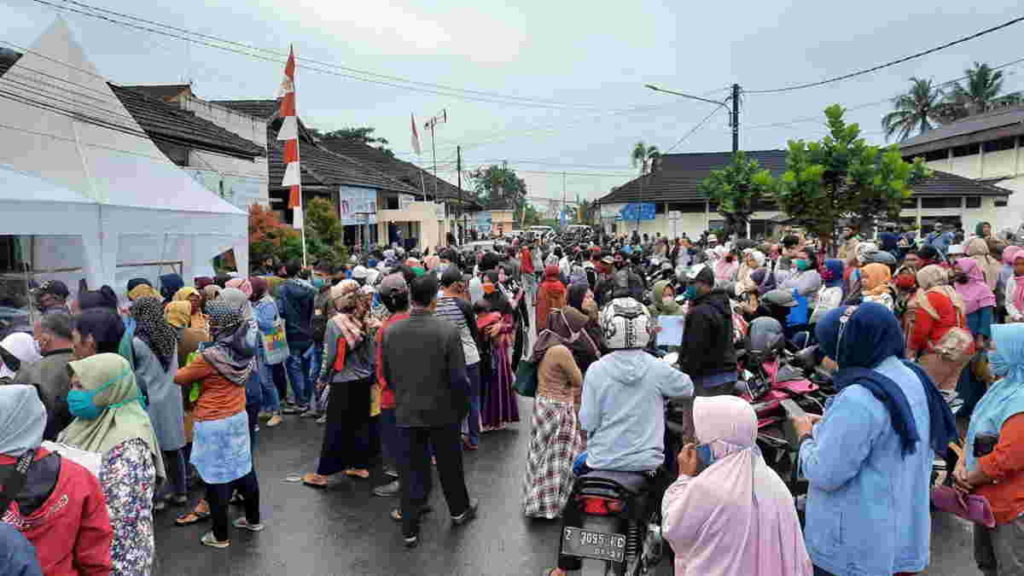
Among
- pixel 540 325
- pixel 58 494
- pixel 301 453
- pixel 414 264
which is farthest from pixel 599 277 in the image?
pixel 58 494

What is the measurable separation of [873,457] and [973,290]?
638 cm

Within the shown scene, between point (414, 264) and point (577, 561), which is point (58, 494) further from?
point (414, 264)

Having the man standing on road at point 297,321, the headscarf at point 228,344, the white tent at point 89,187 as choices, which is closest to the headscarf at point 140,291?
the man standing on road at point 297,321

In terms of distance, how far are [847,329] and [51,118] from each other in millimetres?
11965

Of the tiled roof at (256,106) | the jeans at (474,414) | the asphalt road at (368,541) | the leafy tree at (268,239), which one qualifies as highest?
the tiled roof at (256,106)

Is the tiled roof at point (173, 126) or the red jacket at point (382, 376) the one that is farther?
the tiled roof at point (173, 126)

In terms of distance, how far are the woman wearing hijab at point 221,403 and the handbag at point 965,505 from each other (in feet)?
14.4

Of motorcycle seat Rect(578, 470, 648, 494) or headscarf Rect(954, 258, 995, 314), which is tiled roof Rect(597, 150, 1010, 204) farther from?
motorcycle seat Rect(578, 470, 648, 494)

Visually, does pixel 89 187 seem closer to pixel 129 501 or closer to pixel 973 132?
pixel 129 501

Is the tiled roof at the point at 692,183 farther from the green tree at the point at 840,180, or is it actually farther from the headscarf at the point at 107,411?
the headscarf at the point at 107,411

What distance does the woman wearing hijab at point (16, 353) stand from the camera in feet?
16.8

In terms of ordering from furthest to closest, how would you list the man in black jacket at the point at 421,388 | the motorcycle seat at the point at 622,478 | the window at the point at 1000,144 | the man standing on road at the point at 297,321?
the window at the point at 1000,144 → the man standing on road at the point at 297,321 → the man in black jacket at the point at 421,388 → the motorcycle seat at the point at 622,478

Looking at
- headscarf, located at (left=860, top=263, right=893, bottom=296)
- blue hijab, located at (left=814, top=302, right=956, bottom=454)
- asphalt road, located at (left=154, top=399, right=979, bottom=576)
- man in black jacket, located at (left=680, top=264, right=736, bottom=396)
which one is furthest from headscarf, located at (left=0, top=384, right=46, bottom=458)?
headscarf, located at (left=860, top=263, right=893, bottom=296)

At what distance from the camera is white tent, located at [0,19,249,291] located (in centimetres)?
953
